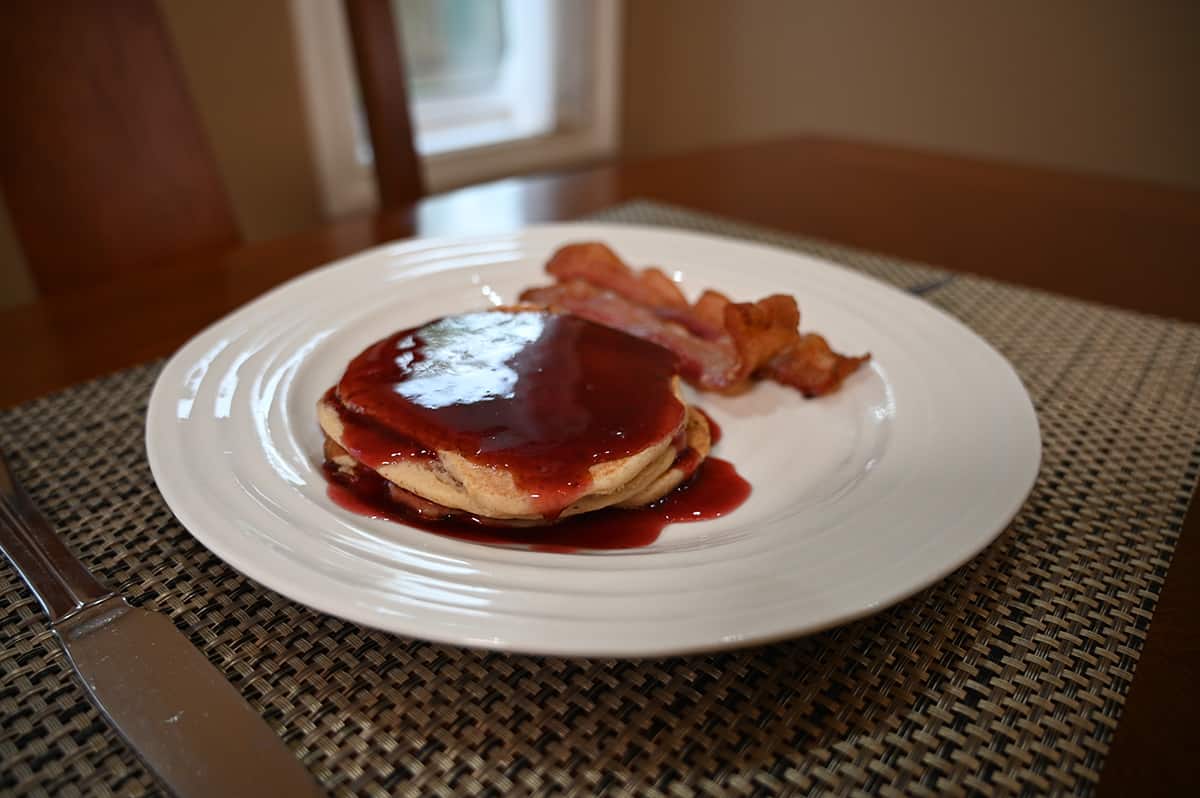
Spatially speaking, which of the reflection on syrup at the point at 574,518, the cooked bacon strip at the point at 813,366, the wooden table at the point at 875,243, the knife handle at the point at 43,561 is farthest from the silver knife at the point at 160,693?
the cooked bacon strip at the point at 813,366

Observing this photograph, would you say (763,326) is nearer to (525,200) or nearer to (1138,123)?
(525,200)

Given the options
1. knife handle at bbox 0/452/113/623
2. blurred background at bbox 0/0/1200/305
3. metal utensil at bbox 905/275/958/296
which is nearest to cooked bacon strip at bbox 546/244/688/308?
metal utensil at bbox 905/275/958/296

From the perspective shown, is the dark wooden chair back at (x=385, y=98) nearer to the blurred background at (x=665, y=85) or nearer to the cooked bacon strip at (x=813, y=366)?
the blurred background at (x=665, y=85)

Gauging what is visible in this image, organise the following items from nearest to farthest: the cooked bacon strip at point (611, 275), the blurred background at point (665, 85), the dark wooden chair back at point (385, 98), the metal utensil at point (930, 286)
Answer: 1. the cooked bacon strip at point (611, 275)
2. the metal utensil at point (930, 286)
3. the dark wooden chair back at point (385, 98)
4. the blurred background at point (665, 85)

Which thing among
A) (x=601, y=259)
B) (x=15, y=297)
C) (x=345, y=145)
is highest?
(x=601, y=259)

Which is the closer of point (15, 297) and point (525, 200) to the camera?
point (525, 200)

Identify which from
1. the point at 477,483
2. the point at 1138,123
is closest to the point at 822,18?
the point at 1138,123

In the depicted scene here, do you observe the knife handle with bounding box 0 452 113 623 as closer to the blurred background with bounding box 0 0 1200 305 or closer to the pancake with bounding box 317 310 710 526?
the pancake with bounding box 317 310 710 526
